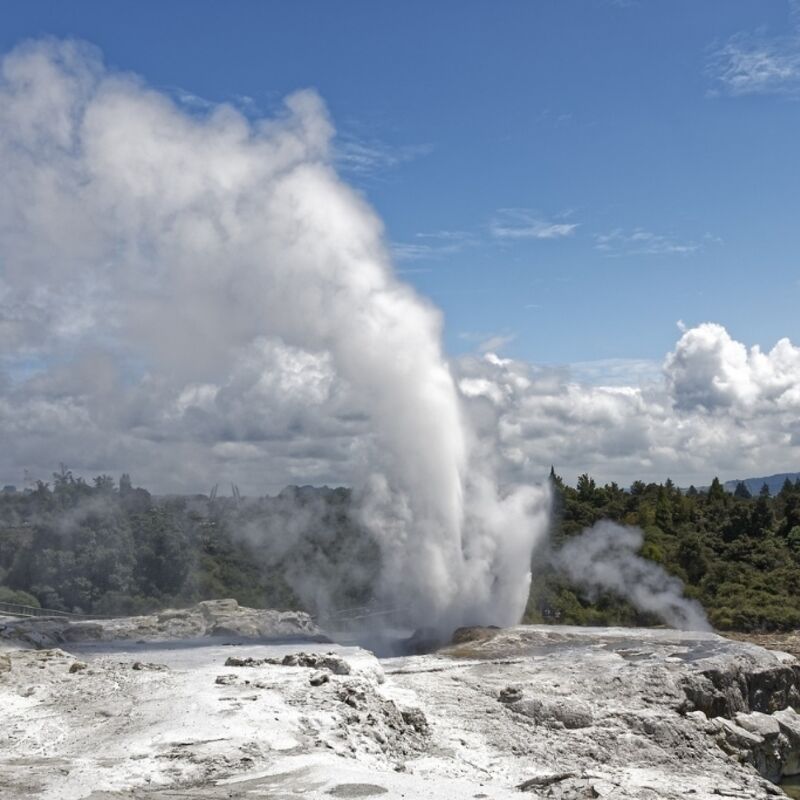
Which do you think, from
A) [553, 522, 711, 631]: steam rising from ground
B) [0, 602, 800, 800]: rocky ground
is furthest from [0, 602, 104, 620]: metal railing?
[553, 522, 711, 631]: steam rising from ground

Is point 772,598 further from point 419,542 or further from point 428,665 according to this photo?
point 428,665

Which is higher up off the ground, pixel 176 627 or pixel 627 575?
pixel 627 575

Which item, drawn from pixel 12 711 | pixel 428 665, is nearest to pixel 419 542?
pixel 428 665

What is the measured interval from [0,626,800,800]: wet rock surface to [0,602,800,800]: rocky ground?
0.05 meters

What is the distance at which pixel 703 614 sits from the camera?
35.8 metres

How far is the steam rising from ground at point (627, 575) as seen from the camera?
35781mm

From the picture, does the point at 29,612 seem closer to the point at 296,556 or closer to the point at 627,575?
the point at 296,556

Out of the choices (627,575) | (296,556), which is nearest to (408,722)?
(627,575)

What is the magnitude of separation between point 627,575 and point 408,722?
22568 millimetres

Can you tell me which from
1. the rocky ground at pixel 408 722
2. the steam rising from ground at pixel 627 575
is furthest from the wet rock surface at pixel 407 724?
the steam rising from ground at pixel 627 575

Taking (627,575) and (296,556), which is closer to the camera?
(627,575)

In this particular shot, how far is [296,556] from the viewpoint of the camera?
155 ft

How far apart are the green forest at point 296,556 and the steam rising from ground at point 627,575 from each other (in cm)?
52

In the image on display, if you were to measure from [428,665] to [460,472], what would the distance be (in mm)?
8426
